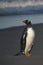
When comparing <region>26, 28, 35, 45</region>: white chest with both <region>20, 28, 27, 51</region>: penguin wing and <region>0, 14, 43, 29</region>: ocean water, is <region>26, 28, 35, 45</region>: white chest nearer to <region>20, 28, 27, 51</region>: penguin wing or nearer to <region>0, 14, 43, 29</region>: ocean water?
<region>20, 28, 27, 51</region>: penguin wing

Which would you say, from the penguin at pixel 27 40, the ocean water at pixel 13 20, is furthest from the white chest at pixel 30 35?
the ocean water at pixel 13 20

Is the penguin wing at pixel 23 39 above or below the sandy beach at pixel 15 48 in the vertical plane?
above

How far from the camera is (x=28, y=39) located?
211 inches

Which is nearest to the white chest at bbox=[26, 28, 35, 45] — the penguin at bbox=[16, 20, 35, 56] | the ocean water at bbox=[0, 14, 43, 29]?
the penguin at bbox=[16, 20, 35, 56]

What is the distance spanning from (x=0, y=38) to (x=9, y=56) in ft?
8.16

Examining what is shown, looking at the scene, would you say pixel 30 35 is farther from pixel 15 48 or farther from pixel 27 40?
pixel 15 48

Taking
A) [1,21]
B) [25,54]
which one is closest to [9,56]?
[25,54]

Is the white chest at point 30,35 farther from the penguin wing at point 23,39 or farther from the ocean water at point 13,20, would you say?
the ocean water at point 13,20

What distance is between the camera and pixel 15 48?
21.3ft

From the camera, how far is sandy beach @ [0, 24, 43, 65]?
505 centimetres

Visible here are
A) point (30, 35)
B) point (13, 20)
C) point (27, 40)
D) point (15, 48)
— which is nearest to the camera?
point (30, 35)

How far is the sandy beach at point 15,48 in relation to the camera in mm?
5055

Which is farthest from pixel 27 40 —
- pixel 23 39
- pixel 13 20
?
pixel 13 20

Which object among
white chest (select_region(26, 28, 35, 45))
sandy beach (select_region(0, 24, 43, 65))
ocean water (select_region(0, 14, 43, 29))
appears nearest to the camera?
sandy beach (select_region(0, 24, 43, 65))
